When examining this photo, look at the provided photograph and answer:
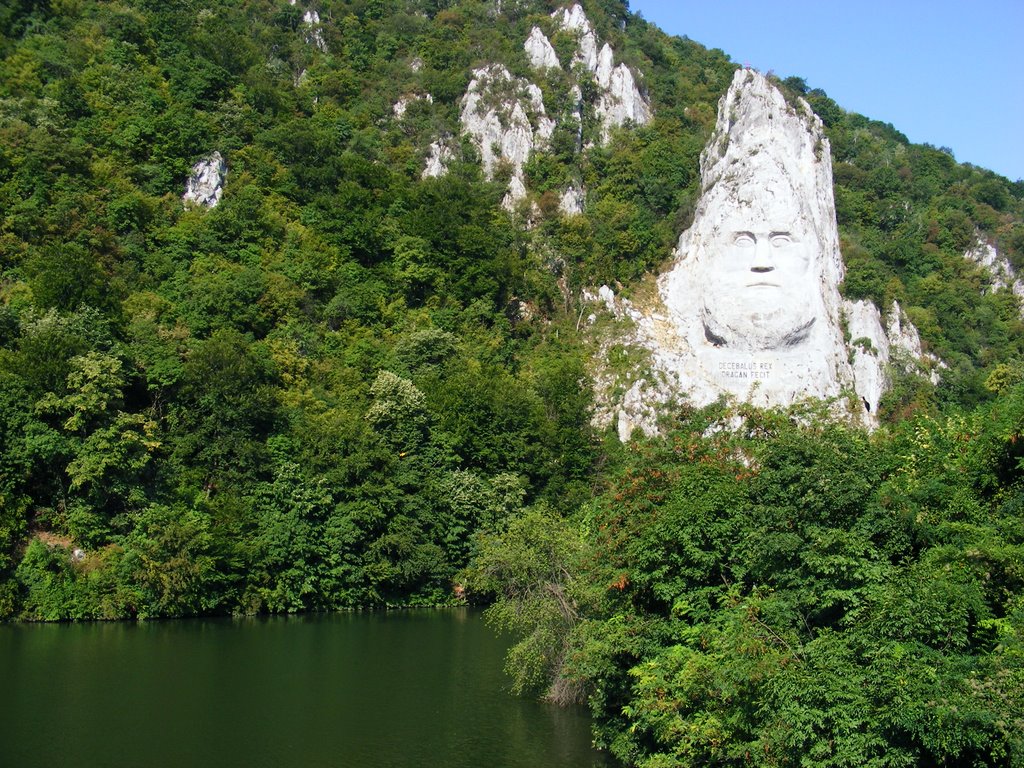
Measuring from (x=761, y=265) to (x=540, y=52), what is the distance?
102 ft

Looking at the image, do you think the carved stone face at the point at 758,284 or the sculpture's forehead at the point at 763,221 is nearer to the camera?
the carved stone face at the point at 758,284

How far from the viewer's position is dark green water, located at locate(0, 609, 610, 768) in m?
19.9

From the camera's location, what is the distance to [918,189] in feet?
261

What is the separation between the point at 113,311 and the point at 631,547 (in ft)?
107

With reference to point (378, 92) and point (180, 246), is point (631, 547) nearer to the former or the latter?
point (180, 246)

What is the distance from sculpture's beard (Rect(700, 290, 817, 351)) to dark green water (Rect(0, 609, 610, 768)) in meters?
32.7

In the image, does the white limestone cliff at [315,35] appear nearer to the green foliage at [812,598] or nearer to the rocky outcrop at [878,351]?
the rocky outcrop at [878,351]

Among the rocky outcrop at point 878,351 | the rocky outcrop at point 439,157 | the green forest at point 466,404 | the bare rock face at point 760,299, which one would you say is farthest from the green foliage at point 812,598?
the rocky outcrop at point 439,157

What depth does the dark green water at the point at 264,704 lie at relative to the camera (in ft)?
65.3

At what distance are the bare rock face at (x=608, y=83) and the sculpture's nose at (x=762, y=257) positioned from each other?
65.5 feet

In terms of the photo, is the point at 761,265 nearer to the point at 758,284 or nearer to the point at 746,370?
the point at 758,284

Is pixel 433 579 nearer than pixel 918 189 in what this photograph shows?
Yes

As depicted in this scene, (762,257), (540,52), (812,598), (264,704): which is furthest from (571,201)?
(812,598)

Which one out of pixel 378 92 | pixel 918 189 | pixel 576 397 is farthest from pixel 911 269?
pixel 378 92
